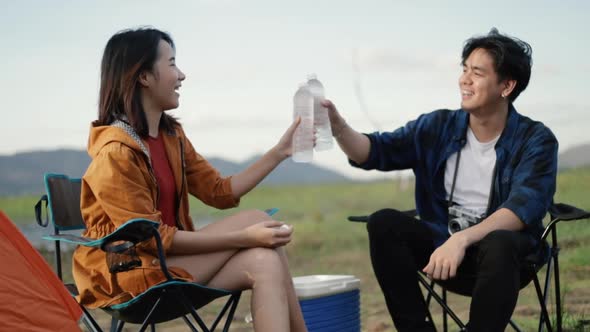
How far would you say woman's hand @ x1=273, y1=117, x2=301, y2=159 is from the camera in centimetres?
302

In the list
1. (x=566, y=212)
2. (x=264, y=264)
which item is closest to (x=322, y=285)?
(x=264, y=264)

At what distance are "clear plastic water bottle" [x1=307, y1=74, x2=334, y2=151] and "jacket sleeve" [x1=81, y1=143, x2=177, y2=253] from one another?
0.78m

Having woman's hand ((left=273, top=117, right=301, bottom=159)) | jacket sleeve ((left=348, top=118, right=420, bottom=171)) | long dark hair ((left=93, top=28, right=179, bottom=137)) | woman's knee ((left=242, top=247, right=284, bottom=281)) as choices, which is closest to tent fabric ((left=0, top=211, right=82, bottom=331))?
long dark hair ((left=93, top=28, right=179, bottom=137))

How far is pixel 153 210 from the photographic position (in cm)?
262

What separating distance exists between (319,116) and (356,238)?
20.3 ft

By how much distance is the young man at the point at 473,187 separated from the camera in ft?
8.99

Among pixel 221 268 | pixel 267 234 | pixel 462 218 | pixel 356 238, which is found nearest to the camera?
pixel 267 234

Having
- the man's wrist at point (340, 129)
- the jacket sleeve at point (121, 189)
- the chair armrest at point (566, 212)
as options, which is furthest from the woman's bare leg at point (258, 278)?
the chair armrest at point (566, 212)

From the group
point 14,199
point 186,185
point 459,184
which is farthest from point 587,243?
point 14,199

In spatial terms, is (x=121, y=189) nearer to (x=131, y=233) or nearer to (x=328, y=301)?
(x=131, y=233)

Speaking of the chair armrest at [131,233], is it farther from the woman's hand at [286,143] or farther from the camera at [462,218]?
the camera at [462,218]

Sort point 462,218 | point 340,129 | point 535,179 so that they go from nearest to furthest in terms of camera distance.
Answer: point 535,179 → point 462,218 → point 340,129

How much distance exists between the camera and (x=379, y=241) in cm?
293

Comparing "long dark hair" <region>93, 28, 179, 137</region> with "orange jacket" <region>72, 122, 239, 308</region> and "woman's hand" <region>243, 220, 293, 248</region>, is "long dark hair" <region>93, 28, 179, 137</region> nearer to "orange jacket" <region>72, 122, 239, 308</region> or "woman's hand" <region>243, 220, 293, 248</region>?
"orange jacket" <region>72, 122, 239, 308</region>
